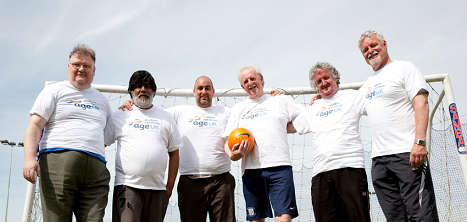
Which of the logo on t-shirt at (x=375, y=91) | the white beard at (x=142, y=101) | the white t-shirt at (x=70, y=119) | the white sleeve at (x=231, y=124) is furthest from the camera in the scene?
the white sleeve at (x=231, y=124)

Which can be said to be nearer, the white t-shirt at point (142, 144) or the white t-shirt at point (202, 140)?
the white t-shirt at point (142, 144)

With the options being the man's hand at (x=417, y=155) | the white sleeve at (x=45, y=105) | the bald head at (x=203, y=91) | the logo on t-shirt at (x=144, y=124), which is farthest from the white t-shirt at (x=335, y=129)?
the white sleeve at (x=45, y=105)

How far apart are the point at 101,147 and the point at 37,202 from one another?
3.28 meters

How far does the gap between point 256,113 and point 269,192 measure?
945mm

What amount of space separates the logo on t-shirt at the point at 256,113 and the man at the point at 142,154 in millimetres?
860

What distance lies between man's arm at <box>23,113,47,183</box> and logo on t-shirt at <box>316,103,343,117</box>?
9.57 ft

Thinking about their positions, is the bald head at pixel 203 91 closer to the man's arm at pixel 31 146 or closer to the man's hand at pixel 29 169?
the man's arm at pixel 31 146

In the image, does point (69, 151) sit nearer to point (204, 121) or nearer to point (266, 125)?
point (204, 121)

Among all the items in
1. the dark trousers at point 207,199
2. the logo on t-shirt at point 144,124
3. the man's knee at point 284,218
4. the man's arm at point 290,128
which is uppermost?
the logo on t-shirt at point 144,124

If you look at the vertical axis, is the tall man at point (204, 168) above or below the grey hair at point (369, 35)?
below

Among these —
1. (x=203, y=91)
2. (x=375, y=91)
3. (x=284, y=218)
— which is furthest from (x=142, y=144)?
(x=375, y=91)

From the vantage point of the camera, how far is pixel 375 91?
3242 millimetres

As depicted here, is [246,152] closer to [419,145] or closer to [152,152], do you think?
[152,152]

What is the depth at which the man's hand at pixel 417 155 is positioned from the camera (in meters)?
2.75
